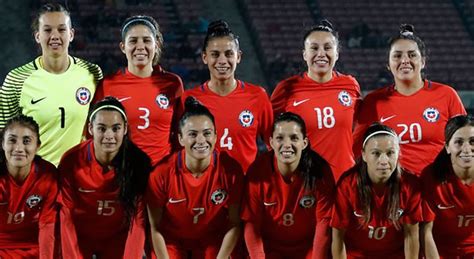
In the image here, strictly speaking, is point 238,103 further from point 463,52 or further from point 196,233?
point 463,52

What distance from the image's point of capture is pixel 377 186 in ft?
12.1

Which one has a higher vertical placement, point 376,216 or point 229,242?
point 376,216

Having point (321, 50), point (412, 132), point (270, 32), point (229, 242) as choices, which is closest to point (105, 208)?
point (229, 242)

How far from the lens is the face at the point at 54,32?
4176 mm

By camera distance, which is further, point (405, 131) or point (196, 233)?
point (405, 131)

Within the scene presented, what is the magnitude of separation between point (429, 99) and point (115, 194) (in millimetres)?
1718

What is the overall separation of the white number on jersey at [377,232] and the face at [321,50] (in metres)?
0.96

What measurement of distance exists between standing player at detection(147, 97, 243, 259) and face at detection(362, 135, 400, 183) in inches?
24.6

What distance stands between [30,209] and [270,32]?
9.13 m

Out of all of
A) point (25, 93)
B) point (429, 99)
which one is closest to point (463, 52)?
point (429, 99)

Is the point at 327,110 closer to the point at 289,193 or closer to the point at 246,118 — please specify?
the point at 246,118

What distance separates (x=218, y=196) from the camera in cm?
379

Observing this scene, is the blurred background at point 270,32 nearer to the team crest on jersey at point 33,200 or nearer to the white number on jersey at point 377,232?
the team crest on jersey at point 33,200

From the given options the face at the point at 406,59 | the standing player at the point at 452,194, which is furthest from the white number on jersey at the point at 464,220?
the face at the point at 406,59
